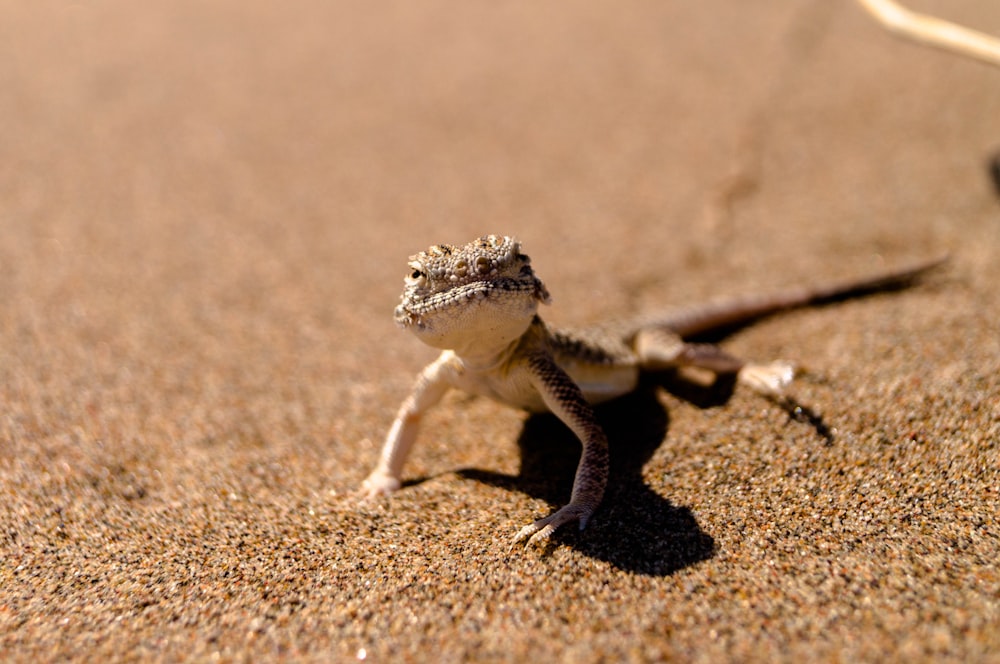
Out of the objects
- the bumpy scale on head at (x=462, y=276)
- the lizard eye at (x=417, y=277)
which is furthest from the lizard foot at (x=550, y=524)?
the lizard eye at (x=417, y=277)

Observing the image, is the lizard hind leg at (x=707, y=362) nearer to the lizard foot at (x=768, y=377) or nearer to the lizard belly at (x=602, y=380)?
the lizard foot at (x=768, y=377)

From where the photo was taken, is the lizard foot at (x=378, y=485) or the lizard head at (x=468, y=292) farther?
the lizard foot at (x=378, y=485)

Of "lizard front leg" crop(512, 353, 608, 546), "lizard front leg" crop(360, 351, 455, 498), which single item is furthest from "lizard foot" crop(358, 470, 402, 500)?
"lizard front leg" crop(512, 353, 608, 546)

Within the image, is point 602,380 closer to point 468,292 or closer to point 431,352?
point 468,292

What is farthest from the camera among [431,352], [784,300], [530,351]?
[431,352]

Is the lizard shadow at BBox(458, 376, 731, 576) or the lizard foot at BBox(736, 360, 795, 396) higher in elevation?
the lizard shadow at BBox(458, 376, 731, 576)

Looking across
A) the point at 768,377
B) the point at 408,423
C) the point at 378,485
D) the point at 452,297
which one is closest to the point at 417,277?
the point at 452,297

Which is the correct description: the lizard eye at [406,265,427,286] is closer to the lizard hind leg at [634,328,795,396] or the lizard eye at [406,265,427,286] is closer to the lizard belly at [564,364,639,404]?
the lizard belly at [564,364,639,404]
